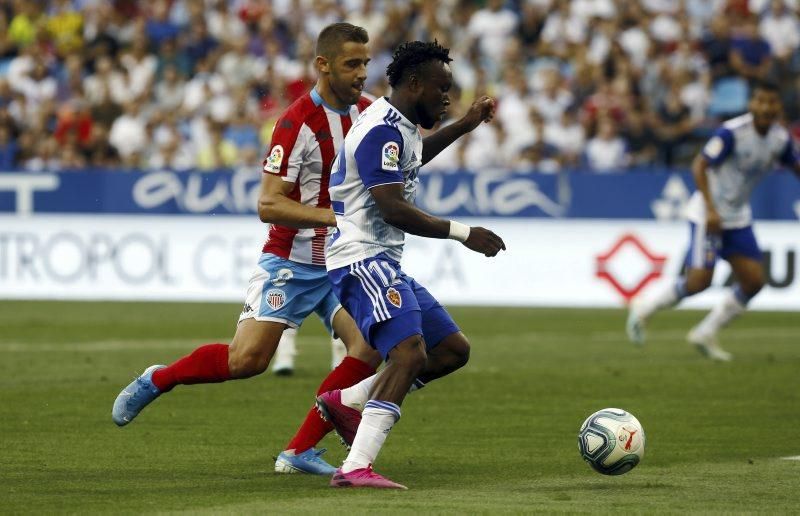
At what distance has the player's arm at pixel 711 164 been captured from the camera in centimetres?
1429

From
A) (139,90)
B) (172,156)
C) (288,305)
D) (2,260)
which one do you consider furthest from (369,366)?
(139,90)

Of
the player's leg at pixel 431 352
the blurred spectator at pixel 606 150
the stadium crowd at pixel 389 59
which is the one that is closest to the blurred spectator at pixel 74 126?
the stadium crowd at pixel 389 59

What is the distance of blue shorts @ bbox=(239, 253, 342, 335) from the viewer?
8.31 m

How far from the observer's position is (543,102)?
2317 centimetres

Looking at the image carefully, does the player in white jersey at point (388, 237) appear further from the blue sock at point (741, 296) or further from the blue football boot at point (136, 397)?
the blue sock at point (741, 296)

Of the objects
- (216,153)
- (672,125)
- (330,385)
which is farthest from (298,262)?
(216,153)

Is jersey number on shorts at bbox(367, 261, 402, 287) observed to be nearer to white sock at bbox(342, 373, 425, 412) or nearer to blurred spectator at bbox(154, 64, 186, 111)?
white sock at bbox(342, 373, 425, 412)

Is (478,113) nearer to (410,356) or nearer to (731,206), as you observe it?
(410,356)

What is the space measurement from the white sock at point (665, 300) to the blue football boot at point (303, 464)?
7.46m

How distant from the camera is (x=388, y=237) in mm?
7586

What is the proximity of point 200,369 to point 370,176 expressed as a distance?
1648mm

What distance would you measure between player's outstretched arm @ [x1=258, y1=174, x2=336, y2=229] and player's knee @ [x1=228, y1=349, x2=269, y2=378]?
0.71m

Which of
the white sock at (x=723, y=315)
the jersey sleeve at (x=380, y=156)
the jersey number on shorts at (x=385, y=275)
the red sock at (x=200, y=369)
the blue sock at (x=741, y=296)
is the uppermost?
the jersey sleeve at (x=380, y=156)

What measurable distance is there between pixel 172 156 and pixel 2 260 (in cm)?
337
